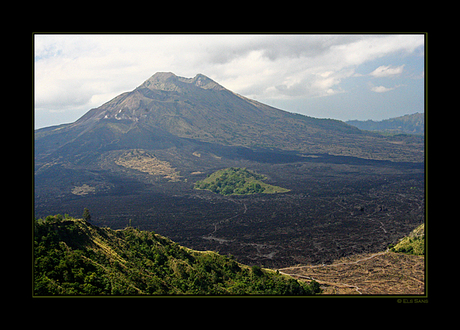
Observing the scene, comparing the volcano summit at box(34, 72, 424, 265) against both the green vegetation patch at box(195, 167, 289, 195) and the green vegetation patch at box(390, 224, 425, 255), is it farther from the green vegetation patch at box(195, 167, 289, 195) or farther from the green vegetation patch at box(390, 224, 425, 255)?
the green vegetation patch at box(390, 224, 425, 255)

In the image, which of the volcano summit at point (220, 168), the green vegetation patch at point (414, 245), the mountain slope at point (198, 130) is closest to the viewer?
the green vegetation patch at point (414, 245)

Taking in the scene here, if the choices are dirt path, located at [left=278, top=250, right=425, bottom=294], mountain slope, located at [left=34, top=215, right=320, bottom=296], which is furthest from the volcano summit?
mountain slope, located at [left=34, top=215, right=320, bottom=296]

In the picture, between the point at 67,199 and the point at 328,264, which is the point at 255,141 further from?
the point at 328,264

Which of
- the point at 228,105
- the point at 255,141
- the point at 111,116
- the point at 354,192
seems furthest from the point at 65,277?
the point at 228,105

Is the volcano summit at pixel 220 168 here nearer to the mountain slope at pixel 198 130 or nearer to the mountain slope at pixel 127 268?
the mountain slope at pixel 198 130

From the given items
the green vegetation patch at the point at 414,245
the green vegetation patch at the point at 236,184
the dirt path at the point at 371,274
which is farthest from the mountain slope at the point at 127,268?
the green vegetation patch at the point at 236,184

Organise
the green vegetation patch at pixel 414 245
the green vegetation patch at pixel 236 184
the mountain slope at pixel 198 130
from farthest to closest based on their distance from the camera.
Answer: the mountain slope at pixel 198 130
the green vegetation patch at pixel 236 184
the green vegetation patch at pixel 414 245
